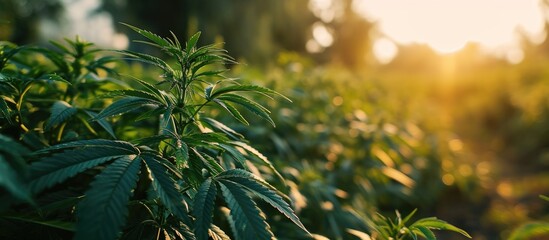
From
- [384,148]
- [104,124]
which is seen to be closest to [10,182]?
[104,124]

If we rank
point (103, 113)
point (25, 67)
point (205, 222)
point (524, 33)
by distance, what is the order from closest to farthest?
point (205, 222) < point (103, 113) < point (25, 67) < point (524, 33)

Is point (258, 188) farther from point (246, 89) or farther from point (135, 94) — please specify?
point (135, 94)

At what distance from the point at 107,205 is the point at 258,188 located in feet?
1.04

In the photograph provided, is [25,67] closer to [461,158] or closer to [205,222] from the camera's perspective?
[205,222]

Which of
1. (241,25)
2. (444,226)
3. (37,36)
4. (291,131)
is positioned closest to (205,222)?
(444,226)

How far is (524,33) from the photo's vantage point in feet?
89.8

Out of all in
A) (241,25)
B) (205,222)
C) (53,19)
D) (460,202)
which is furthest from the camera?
(53,19)

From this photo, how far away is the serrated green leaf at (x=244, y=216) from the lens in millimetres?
849

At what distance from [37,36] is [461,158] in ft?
70.2

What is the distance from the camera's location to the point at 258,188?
3.10ft

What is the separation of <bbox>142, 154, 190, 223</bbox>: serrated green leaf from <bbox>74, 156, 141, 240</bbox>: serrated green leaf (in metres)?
0.05

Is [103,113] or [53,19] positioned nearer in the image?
[103,113]

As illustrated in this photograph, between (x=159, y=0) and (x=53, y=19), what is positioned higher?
(x=53, y=19)

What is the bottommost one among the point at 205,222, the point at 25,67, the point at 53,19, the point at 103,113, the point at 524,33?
the point at 205,222
